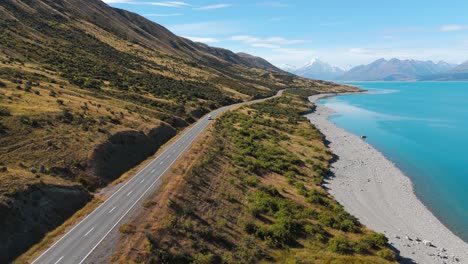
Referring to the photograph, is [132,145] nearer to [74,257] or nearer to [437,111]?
[74,257]

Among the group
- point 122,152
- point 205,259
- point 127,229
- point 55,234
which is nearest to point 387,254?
point 205,259

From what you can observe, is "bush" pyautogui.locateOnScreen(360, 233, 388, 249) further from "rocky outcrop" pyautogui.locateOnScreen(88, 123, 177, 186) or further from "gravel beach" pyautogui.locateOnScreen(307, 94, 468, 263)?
"rocky outcrop" pyautogui.locateOnScreen(88, 123, 177, 186)

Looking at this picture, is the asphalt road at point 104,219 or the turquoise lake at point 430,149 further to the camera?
the turquoise lake at point 430,149

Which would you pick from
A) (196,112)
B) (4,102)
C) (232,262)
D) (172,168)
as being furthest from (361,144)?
(4,102)

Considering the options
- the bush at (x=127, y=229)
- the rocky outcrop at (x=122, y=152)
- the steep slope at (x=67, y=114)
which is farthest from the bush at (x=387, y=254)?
the rocky outcrop at (x=122, y=152)

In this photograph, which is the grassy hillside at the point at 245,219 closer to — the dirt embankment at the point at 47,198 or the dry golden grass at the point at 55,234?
the dry golden grass at the point at 55,234

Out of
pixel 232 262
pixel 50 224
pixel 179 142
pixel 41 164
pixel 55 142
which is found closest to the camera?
pixel 232 262
